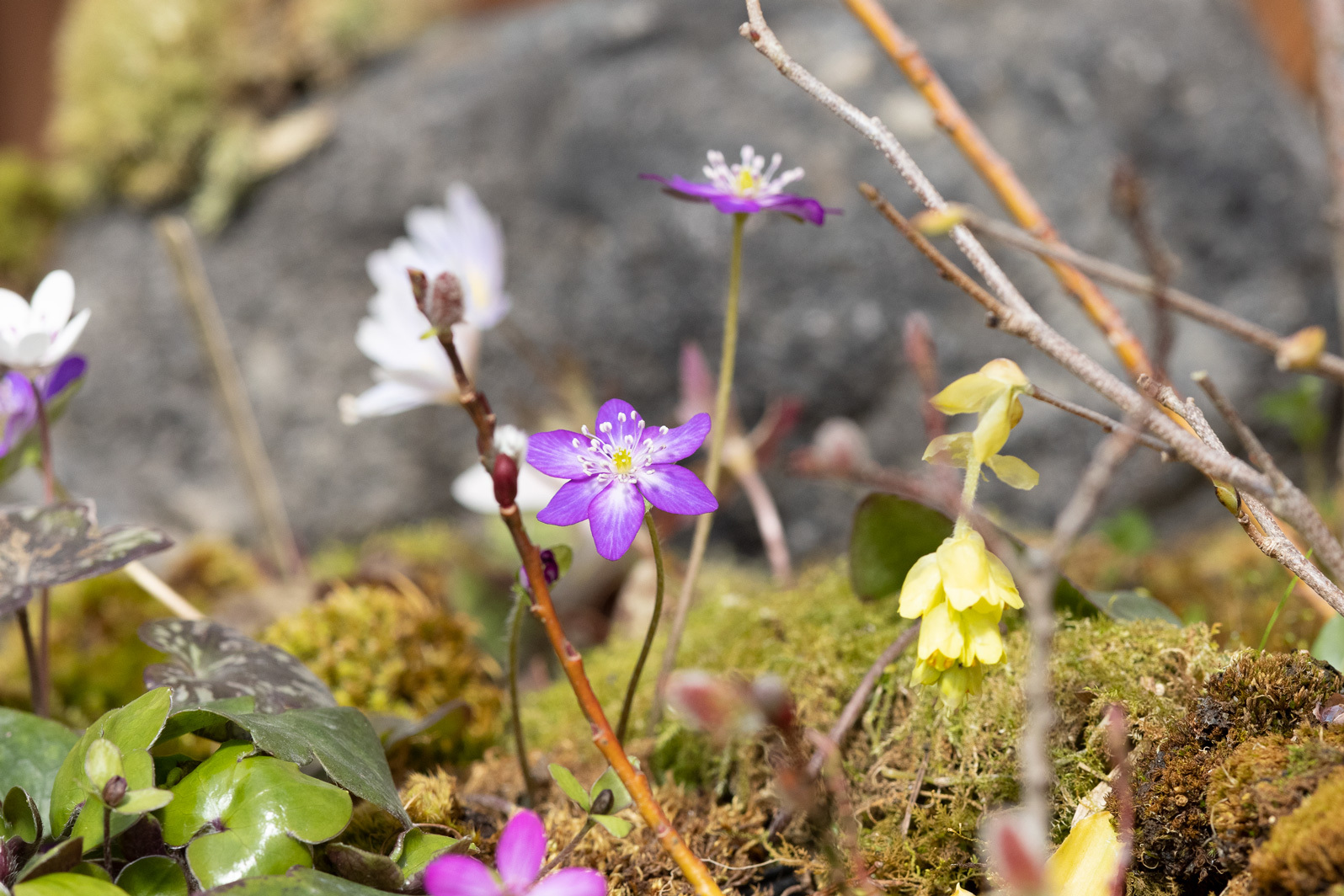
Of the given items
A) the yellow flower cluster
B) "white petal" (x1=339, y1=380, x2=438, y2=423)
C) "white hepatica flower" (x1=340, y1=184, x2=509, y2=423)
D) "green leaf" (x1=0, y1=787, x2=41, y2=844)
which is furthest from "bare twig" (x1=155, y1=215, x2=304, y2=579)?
the yellow flower cluster

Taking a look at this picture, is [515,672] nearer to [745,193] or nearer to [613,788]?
[613,788]

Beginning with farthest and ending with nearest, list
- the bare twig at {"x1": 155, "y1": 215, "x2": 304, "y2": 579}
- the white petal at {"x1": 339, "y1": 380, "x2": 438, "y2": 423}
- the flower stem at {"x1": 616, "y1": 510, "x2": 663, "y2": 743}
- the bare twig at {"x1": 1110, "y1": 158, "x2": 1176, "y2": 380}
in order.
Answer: the bare twig at {"x1": 155, "y1": 215, "x2": 304, "y2": 579}, the white petal at {"x1": 339, "y1": 380, "x2": 438, "y2": 423}, the flower stem at {"x1": 616, "y1": 510, "x2": 663, "y2": 743}, the bare twig at {"x1": 1110, "y1": 158, "x2": 1176, "y2": 380}

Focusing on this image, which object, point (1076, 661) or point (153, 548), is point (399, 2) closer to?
point (153, 548)

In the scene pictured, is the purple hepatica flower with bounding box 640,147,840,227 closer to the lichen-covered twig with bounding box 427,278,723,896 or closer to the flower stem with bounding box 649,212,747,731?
the flower stem with bounding box 649,212,747,731

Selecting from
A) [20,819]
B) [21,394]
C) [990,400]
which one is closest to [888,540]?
[990,400]

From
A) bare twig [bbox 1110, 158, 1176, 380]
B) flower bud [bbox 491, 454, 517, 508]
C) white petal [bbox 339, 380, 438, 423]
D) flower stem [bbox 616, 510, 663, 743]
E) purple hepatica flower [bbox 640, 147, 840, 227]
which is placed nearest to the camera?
bare twig [bbox 1110, 158, 1176, 380]


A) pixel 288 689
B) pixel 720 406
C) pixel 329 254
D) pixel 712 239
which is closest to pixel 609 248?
pixel 712 239

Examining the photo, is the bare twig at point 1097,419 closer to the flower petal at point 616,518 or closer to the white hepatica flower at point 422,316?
the flower petal at point 616,518
